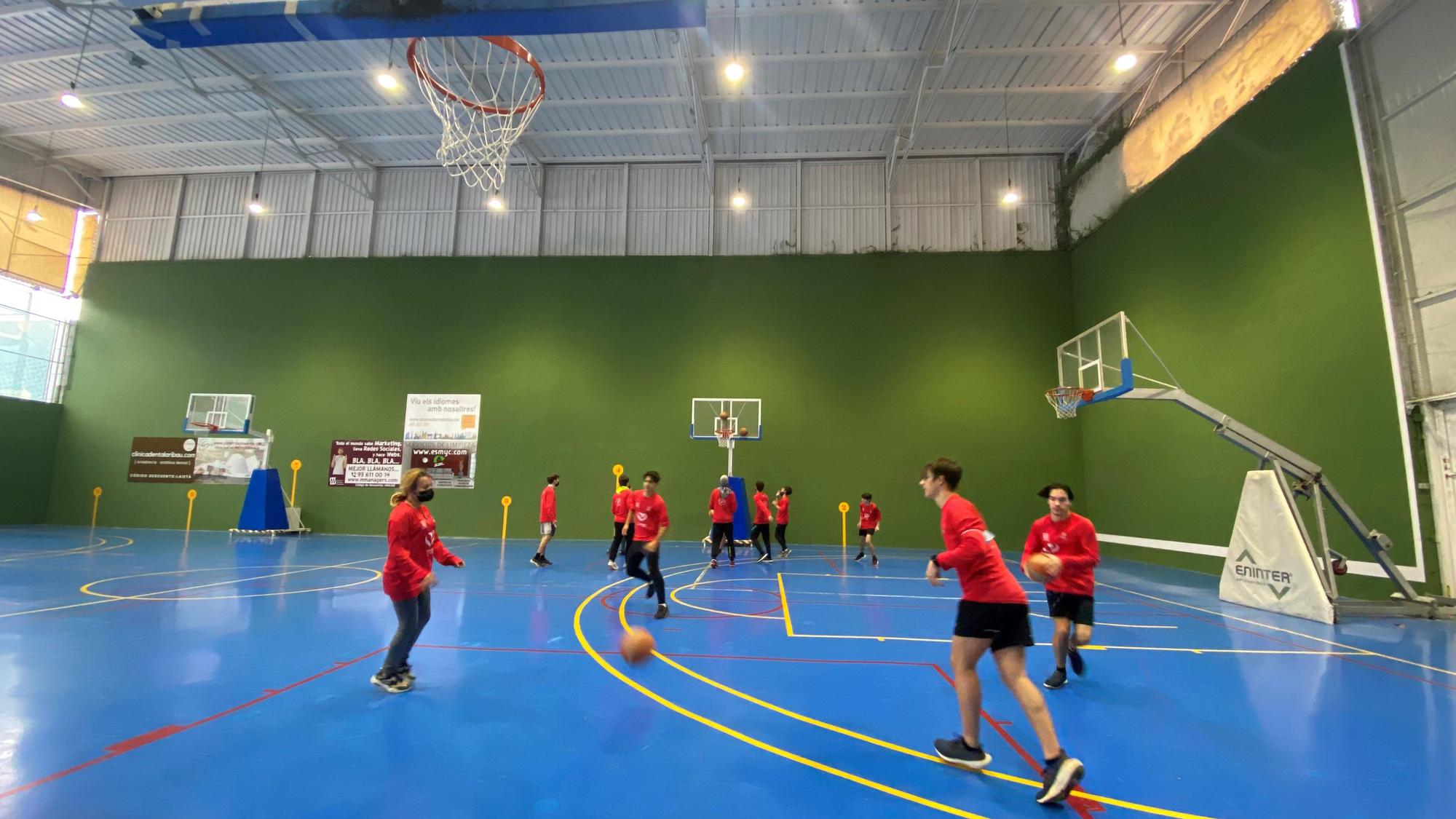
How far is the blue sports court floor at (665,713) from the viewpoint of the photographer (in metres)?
3.28

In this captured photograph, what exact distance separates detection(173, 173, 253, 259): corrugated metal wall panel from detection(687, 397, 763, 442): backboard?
56.7ft

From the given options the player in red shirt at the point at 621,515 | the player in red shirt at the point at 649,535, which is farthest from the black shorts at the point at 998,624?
the player in red shirt at the point at 621,515

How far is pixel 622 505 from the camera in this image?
466 inches

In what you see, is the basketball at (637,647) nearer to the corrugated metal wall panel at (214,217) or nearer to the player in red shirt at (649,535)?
the player in red shirt at (649,535)

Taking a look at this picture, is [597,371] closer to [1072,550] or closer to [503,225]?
[503,225]

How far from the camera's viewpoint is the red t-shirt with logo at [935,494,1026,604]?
357cm

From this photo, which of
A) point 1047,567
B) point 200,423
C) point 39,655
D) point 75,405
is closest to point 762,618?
point 1047,567

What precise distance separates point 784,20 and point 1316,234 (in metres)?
11.5

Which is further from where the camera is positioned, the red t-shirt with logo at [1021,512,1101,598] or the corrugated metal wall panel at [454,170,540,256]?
the corrugated metal wall panel at [454,170,540,256]

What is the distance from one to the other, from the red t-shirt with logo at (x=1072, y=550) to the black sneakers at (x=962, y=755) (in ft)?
7.01

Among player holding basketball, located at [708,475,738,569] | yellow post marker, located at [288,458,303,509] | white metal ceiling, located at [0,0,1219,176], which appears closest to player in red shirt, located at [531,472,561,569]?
player holding basketball, located at [708,475,738,569]

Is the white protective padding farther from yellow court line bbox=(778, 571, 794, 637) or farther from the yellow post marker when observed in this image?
the yellow post marker

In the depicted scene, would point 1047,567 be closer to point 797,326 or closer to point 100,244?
point 797,326

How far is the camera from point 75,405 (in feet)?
66.1
